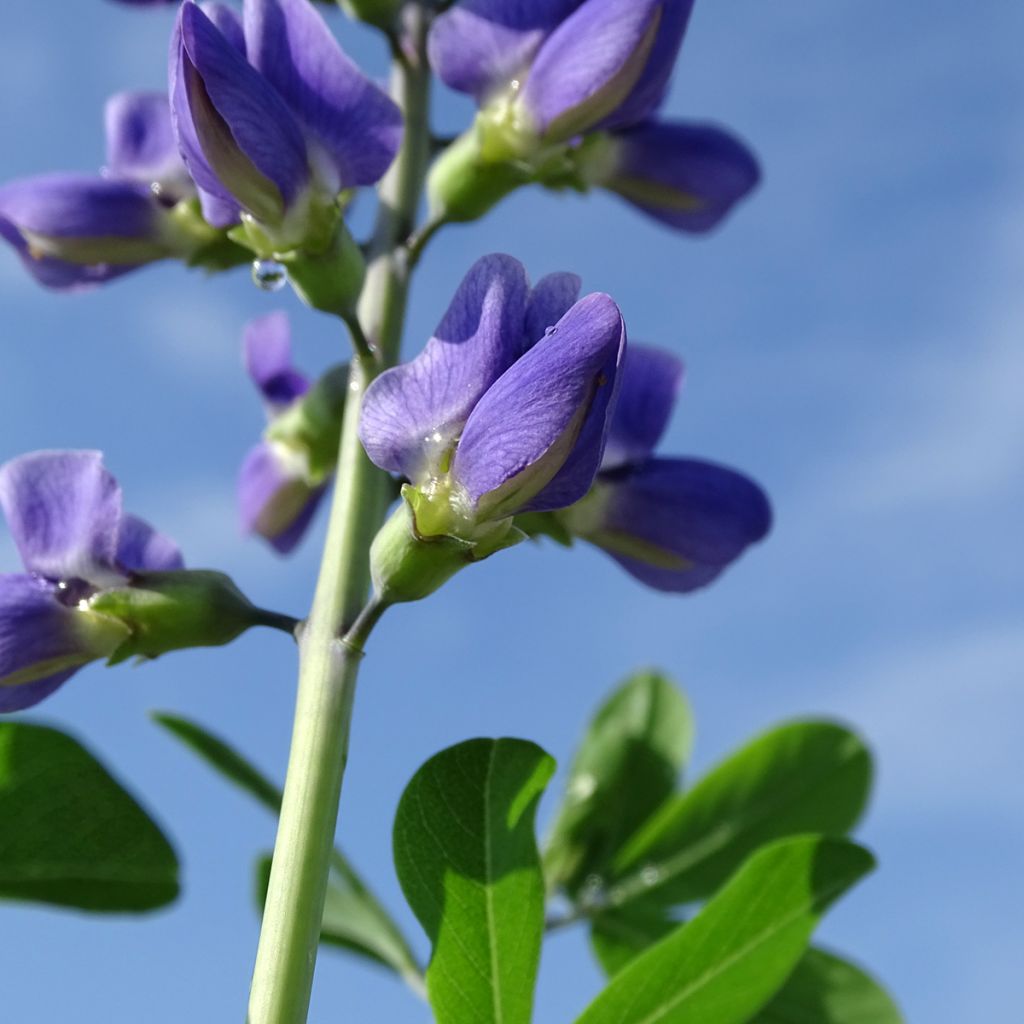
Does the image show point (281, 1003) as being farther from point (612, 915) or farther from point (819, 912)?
point (612, 915)

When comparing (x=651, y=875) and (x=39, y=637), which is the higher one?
(x=39, y=637)

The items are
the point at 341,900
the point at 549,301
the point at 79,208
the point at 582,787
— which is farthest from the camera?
the point at 582,787

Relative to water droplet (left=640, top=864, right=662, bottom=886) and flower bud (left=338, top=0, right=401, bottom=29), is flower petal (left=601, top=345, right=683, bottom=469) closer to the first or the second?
flower bud (left=338, top=0, right=401, bottom=29)

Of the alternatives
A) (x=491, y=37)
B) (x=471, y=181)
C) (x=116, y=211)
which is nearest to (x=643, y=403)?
(x=471, y=181)

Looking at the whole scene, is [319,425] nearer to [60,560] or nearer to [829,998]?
[60,560]

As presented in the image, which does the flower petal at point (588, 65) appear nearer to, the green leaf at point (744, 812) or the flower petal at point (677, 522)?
the flower petal at point (677, 522)

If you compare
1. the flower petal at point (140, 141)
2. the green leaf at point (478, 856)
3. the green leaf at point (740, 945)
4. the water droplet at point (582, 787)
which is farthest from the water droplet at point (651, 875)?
the flower petal at point (140, 141)
